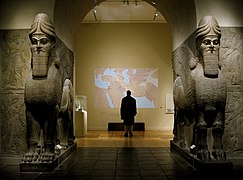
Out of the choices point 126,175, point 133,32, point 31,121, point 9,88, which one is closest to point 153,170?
point 126,175

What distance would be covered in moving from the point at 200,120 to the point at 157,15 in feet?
29.6

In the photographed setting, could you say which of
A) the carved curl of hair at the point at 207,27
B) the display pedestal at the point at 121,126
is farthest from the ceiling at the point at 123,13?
the carved curl of hair at the point at 207,27

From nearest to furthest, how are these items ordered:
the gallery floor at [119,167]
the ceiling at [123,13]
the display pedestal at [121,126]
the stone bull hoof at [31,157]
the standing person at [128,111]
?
the gallery floor at [119,167]
the stone bull hoof at [31,157]
the standing person at [128,111]
the ceiling at [123,13]
the display pedestal at [121,126]

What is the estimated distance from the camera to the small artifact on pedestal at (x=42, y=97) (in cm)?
536

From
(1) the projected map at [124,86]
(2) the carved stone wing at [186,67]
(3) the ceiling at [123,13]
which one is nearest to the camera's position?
(2) the carved stone wing at [186,67]

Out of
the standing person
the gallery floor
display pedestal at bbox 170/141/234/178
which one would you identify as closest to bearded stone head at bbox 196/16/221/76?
display pedestal at bbox 170/141/234/178

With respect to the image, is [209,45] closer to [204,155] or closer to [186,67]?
[186,67]

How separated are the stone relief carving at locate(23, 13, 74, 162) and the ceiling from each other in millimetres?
7427

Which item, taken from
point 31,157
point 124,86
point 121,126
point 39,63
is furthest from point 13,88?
point 124,86

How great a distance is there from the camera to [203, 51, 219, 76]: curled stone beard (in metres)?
5.35

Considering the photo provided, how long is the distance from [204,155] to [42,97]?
2.92 metres

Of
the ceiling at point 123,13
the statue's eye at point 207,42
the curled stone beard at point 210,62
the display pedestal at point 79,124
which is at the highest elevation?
the ceiling at point 123,13

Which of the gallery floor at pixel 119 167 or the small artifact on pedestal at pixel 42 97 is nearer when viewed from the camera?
the gallery floor at pixel 119 167

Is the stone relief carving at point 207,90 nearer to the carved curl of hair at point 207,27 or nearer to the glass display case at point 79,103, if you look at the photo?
the carved curl of hair at point 207,27
